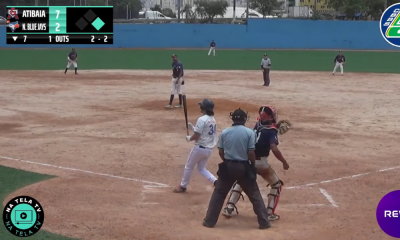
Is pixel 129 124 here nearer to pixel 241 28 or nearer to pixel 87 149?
pixel 87 149

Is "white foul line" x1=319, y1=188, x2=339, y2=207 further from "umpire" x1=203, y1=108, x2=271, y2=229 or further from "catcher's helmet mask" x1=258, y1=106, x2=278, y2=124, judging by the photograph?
"catcher's helmet mask" x1=258, y1=106, x2=278, y2=124

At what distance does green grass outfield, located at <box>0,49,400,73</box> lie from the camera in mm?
46094

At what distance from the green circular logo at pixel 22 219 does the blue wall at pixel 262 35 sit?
2399 inches

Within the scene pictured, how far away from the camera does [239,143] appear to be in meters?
9.48

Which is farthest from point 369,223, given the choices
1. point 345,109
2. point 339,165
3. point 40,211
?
point 345,109

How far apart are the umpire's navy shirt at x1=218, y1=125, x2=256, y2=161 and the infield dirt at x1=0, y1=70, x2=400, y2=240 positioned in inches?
49.7

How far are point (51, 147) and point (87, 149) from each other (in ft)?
3.58

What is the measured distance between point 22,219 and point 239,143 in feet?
11.7

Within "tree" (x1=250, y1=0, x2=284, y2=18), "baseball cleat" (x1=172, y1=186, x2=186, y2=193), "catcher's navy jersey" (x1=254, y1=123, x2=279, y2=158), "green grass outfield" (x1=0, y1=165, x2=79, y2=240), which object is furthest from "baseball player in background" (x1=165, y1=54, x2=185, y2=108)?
"tree" (x1=250, y1=0, x2=284, y2=18)

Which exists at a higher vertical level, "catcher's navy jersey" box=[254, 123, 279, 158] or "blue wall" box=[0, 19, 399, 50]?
"blue wall" box=[0, 19, 399, 50]

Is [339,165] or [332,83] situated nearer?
[339,165]

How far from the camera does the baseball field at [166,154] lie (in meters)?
10.0

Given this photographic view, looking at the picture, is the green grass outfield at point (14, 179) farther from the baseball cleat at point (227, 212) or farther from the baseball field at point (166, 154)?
the baseball cleat at point (227, 212)

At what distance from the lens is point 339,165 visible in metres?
14.7
